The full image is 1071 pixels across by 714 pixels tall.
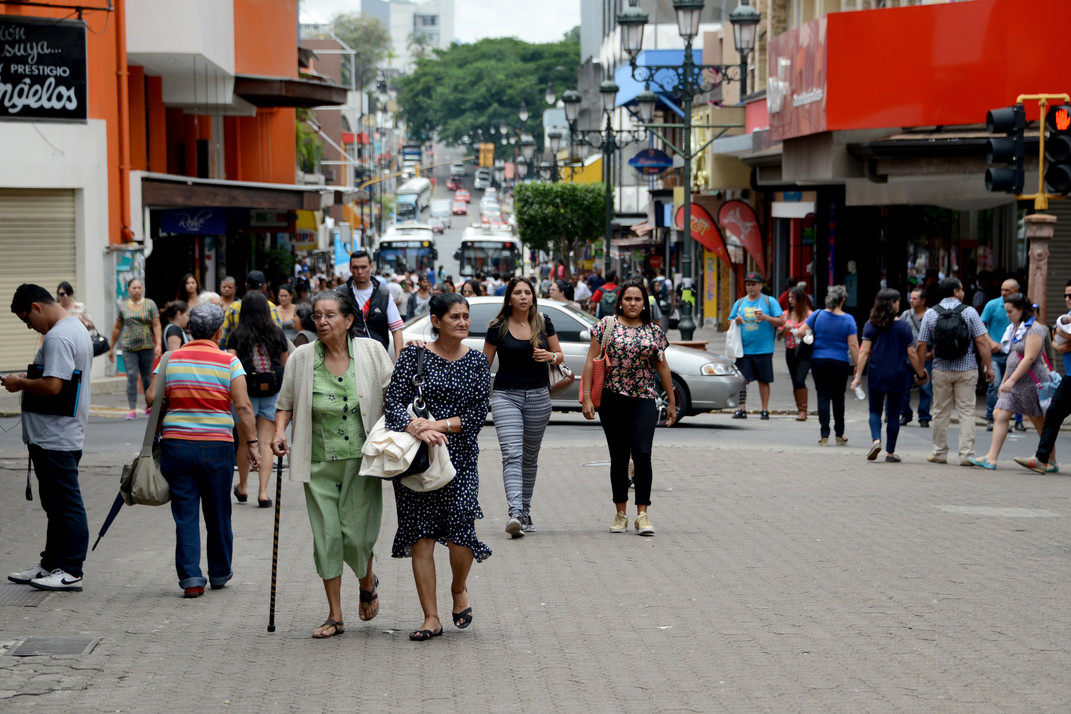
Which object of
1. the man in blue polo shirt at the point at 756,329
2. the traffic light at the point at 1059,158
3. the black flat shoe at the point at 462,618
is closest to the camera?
the black flat shoe at the point at 462,618

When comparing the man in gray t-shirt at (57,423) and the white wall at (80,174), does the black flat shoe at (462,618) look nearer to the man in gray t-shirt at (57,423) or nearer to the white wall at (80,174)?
the man in gray t-shirt at (57,423)

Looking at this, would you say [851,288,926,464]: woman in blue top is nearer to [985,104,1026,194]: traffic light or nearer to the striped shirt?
[985,104,1026,194]: traffic light

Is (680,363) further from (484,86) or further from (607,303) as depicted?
(484,86)

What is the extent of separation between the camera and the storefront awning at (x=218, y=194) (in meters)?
22.5

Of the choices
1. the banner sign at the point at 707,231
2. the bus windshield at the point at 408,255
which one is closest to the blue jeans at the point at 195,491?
the banner sign at the point at 707,231

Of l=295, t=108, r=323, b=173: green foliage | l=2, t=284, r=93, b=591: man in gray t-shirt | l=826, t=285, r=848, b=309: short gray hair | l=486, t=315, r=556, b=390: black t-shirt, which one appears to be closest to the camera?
l=2, t=284, r=93, b=591: man in gray t-shirt

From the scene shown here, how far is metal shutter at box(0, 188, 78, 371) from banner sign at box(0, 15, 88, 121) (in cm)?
851

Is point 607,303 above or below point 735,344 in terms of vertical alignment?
above

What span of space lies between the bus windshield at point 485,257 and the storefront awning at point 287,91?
1210 inches

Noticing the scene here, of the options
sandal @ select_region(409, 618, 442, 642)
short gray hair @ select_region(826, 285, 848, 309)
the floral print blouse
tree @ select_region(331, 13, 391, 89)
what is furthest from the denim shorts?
tree @ select_region(331, 13, 391, 89)

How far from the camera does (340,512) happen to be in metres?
6.62

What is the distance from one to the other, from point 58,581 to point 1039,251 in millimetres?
11730

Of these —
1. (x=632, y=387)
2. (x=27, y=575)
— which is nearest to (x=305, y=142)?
(x=632, y=387)

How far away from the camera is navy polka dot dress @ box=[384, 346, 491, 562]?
648 centimetres
